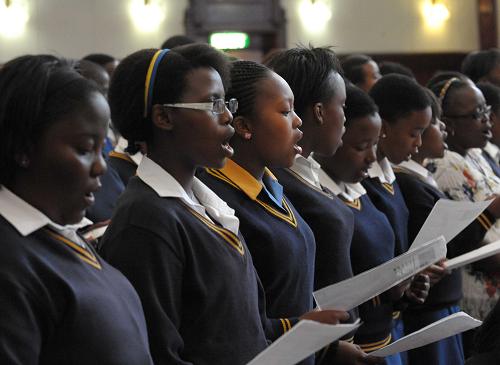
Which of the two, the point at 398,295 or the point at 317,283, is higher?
the point at 317,283

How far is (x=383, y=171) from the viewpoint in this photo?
3205 mm

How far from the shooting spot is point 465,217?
2666mm

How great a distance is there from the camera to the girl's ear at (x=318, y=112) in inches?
104

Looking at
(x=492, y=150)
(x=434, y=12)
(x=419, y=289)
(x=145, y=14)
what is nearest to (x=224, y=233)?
(x=419, y=289)

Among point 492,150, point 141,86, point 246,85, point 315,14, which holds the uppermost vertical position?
point 141,86

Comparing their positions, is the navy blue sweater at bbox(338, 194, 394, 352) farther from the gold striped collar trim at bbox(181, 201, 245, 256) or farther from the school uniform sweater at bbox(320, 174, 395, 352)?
the gold striped collar trim at bbox(181, 201, 245, 256)

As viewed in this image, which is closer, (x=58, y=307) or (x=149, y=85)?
(x=58, y=307)

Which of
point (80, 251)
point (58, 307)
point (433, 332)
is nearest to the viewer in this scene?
point (58, 307)

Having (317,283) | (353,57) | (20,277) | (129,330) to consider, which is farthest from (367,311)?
(353,57)

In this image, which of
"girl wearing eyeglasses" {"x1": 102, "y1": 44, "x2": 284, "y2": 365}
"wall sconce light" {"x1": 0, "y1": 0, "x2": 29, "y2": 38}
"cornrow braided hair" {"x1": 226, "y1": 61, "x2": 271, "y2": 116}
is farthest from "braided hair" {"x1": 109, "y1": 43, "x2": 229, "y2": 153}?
"wall sconce light" {"x1": 0, "y1": 0, "x2": 29, "y2": 38}

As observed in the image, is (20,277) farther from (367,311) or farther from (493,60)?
(493,60)

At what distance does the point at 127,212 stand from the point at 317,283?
0.89 meters

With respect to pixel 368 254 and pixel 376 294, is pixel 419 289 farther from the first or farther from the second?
pixel 376 294

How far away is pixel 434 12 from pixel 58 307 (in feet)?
31.8
